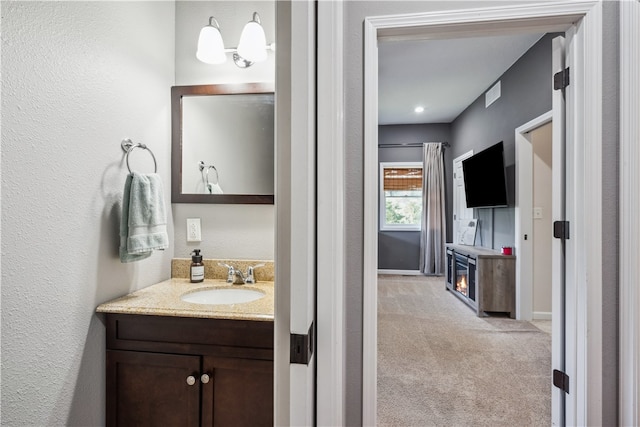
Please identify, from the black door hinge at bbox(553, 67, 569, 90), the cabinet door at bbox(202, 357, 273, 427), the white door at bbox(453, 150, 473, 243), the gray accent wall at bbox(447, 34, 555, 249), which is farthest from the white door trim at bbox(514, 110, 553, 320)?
the cabinet door at bbox(202, 357, 273, 427)

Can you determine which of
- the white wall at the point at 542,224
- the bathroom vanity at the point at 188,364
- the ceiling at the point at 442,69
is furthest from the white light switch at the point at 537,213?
the bathroom vanity at the point at 188,364

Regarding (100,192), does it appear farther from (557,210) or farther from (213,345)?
(557,210)

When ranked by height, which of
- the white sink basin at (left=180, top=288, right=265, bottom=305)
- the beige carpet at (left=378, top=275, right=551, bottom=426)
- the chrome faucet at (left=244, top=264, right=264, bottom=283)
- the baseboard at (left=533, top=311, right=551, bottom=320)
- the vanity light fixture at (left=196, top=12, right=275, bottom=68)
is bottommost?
the beige carpet at (left=378, top=275, right=551, bottom=426)

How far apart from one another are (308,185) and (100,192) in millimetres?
1082

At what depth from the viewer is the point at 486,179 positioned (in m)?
3.89

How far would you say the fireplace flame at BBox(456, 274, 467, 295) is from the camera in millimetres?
3861

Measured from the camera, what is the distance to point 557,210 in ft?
4.81

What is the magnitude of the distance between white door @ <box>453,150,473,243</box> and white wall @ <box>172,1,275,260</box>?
386cm

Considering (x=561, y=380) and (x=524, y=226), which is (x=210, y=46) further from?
(x=524, y=226)

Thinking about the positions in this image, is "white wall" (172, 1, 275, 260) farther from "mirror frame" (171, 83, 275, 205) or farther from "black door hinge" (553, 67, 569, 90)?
"black door hinge" (553, 67, 569, 90)

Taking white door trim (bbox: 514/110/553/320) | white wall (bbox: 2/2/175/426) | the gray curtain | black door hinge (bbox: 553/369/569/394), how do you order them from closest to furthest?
1. white wall (bbox: 2/2/175/426)
2. black door hinge (bbox: 553/369/569/394)
3. white door trim (bbox: 514/110/553/320)
4. the gray curtain

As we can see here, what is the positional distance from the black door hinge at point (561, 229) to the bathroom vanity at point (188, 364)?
1.33 meters

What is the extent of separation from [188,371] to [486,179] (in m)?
3.84

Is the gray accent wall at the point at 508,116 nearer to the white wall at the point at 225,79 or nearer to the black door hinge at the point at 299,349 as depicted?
the white wall at the point at 225,79
